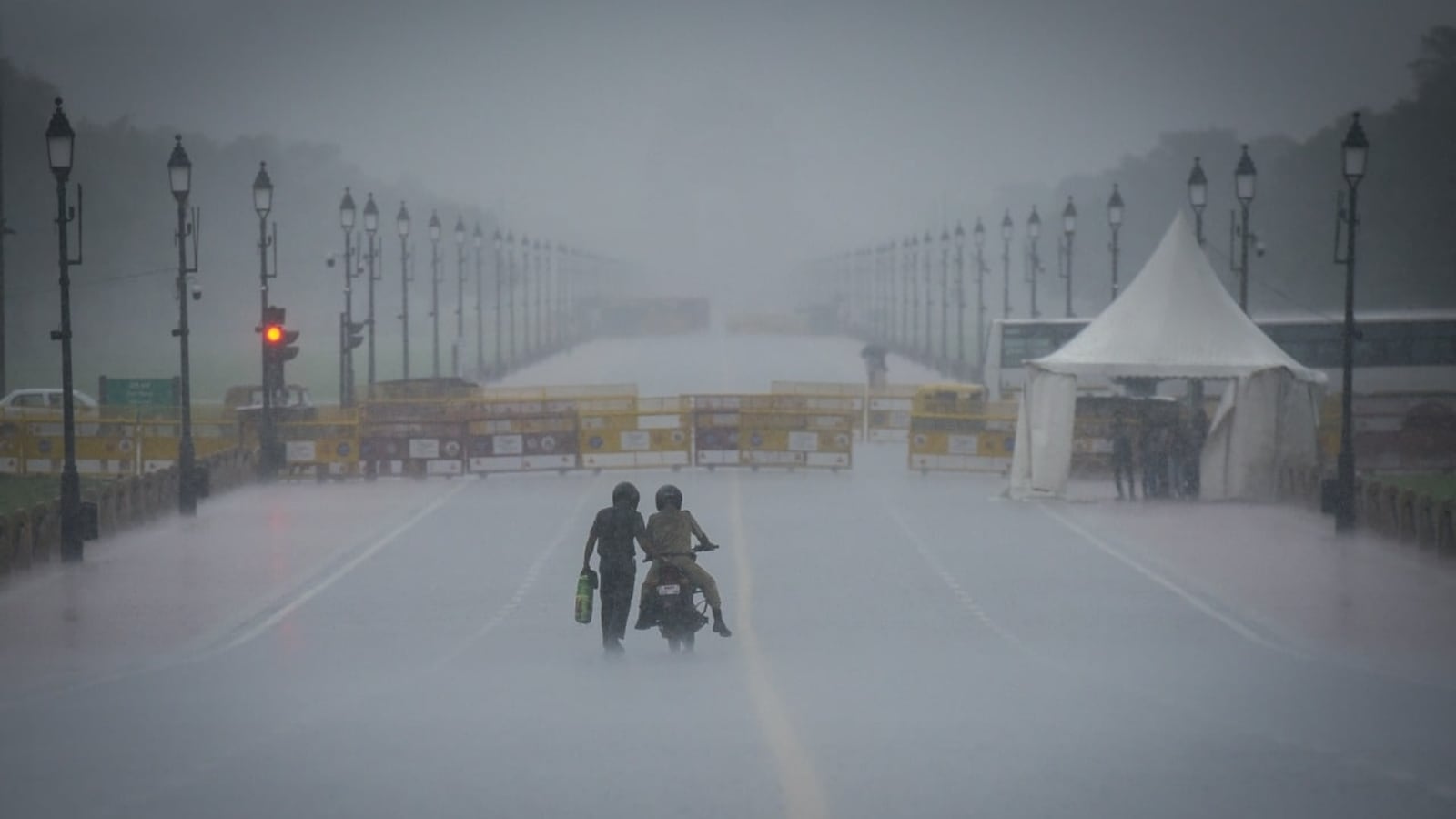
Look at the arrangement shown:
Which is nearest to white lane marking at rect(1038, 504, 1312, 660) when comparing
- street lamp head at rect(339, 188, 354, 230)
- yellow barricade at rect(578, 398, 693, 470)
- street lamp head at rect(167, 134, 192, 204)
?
yellow barricade at rect(578, 398, 693, 470)

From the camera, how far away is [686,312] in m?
180

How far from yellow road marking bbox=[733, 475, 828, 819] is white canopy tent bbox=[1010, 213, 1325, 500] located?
49.6ft

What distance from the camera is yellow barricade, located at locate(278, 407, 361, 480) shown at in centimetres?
4325

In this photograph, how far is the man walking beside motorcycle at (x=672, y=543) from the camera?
723 inches

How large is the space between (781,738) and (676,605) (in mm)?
3996

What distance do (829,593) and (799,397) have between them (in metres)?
22.9

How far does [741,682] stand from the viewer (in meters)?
17.7

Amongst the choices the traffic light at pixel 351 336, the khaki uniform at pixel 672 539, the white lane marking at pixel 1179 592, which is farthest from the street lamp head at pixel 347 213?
the khaki uniform at pixel 672 539

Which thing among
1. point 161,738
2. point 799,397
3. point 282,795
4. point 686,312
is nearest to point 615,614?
point 161,738

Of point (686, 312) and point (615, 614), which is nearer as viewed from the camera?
point (615, 614)

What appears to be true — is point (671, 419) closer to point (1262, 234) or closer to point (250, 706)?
point (250, 706)

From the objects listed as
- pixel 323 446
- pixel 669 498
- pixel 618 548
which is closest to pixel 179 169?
pixel 323 446

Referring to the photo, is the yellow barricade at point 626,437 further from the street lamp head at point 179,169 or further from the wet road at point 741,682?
the street lamp head at point 179,169

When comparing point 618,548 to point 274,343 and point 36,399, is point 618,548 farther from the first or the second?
point 36,399
